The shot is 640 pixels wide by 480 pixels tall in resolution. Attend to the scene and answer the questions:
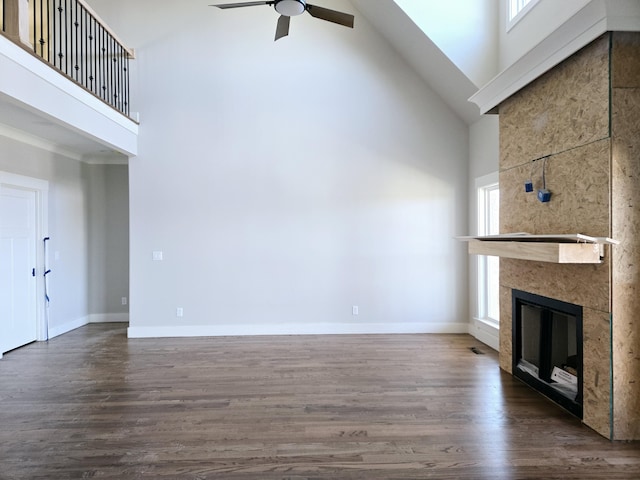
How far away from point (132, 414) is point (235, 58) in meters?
4.63

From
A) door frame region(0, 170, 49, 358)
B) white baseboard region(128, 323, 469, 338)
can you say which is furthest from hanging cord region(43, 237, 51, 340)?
white baseboard region(128, 323, 469, 338)

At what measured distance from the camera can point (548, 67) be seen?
2.86 meters

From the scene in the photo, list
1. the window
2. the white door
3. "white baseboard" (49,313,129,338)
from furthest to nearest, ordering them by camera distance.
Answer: "white baseboard" (49,313,129,338)
the white door
the window

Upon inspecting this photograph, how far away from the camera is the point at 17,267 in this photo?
4672 mm

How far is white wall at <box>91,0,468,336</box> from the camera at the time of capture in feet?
16.9

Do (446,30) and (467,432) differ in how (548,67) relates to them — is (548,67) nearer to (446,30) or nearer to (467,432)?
(446,30)

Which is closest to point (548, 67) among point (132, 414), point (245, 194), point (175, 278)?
point (245, 194)

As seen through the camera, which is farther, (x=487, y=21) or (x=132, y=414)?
(x=487, y=21)

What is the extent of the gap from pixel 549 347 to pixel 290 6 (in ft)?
12.0

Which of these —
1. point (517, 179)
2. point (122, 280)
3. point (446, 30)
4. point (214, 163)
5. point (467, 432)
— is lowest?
point (467, 432)

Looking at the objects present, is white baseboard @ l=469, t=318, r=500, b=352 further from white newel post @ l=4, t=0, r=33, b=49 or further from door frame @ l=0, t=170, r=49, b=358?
door frame @ l=0, t=170, r=49, b=358

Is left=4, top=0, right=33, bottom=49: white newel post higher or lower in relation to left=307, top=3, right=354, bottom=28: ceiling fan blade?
lower

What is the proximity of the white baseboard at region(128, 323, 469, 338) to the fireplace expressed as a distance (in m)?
1.65

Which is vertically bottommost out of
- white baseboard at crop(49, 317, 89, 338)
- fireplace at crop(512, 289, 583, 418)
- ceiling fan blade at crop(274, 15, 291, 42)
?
white baseboard at crop(49, 317, 89, 338)
